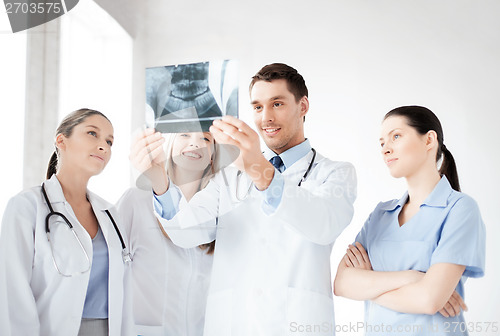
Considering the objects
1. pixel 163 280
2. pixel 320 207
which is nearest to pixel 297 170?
pixel 320 207

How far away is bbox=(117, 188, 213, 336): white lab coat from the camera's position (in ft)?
3.13

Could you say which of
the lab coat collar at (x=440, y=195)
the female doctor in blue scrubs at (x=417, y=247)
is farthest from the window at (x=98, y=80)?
the lab coat collar at (x=440, y=195)

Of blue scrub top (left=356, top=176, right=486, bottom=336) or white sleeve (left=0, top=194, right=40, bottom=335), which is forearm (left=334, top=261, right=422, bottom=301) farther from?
white sleeve (left=0, top=194, right=40, bottom=335)

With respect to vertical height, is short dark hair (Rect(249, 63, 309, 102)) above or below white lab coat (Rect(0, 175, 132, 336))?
above

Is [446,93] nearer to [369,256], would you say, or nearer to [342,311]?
[369,256]

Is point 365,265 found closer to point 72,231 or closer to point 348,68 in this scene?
point 348,68

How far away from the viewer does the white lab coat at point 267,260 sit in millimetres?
857

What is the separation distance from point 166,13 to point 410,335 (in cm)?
84

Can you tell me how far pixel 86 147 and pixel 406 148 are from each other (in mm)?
598

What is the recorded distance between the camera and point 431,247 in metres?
0.83

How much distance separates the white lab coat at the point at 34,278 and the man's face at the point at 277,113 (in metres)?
0.39

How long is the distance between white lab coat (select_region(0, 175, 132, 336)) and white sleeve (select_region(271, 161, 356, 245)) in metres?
0.37

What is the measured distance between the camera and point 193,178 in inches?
38.4

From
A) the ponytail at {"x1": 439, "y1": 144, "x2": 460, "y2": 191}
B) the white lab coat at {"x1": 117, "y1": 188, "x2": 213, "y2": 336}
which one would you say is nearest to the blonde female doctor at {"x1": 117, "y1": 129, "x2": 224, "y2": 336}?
the white lab coat at {"x1": 117, "y1": 188, "x2": 213, "y2": 336}
